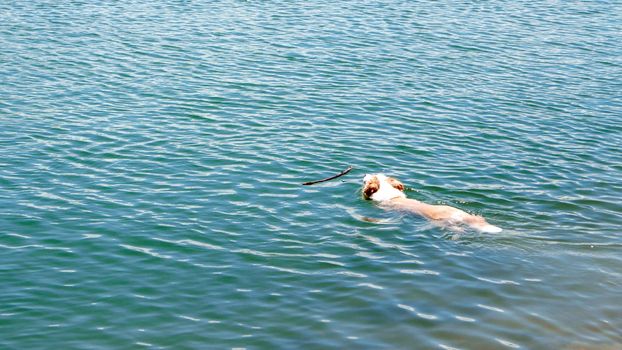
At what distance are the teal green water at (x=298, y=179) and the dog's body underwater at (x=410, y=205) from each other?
290 millimetres

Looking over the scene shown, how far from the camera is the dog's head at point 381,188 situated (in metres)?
17.3

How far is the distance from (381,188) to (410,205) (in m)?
0.76

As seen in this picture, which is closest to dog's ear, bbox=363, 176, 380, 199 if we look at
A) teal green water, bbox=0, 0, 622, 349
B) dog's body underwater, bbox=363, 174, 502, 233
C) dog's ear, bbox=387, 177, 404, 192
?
dog's body underwater, bbox=363, 174, 502, 233

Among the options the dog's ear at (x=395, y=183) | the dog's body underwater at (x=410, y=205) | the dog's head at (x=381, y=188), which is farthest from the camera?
the dog's ear at (x=395, y=183)

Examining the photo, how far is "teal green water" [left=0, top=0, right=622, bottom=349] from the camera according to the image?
13.0 metres

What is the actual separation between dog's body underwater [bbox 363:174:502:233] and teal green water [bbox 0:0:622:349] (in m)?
0.29

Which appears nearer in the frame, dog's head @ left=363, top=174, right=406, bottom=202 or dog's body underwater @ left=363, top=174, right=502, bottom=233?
dog's body underwater @ left=363, top=174, right=502, bottom=233

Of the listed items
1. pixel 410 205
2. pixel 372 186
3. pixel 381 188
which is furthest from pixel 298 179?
pixel 410 205

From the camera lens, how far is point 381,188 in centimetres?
1744

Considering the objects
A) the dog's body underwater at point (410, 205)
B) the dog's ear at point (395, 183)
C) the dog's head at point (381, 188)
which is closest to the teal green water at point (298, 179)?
the dog's body underwater at point (410, 205)

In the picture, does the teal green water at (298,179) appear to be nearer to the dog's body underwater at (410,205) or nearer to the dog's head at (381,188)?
the dog's body underwater at (410,205)

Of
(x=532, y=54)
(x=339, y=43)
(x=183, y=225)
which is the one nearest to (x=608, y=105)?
(x=532, y=54)

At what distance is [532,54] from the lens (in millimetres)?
29859

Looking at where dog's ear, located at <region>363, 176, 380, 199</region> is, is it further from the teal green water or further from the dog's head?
the teal green water
